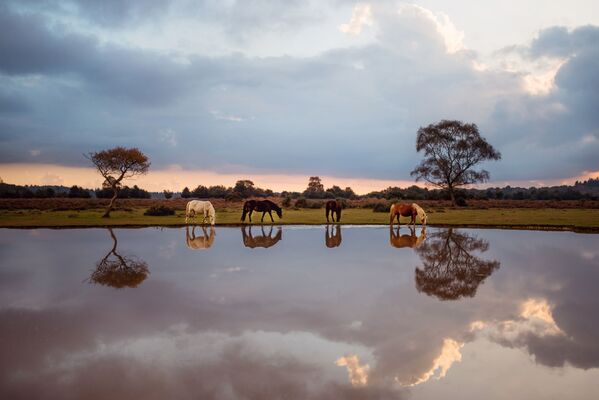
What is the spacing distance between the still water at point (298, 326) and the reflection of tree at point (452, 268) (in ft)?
0.28

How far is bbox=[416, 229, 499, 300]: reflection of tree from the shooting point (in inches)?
413

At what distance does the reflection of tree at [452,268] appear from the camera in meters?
10.5

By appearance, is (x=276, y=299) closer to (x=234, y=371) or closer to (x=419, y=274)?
(x=234, y=371)

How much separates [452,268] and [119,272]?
11039 mm

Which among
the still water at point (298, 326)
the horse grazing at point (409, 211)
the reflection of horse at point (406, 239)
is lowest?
the still water at point (298, 326)

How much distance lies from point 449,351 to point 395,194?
77890 mm

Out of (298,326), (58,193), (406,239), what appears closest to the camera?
(298,326)

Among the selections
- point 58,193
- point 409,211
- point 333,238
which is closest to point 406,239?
point 333,238

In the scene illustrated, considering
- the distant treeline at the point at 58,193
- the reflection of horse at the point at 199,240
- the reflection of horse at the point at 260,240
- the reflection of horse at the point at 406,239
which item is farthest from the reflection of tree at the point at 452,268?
the distant treeline at the point at 58,193

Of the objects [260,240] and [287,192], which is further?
[287,192]

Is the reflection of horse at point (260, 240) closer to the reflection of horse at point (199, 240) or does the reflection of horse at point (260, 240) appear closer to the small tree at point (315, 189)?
the reflection of horse at point (199, 240)

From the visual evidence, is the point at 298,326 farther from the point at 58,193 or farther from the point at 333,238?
the point at 58,193

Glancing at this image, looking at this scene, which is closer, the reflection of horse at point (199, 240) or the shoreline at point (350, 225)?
the reflection of horse at point (199, 240)

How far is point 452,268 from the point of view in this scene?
43.5 ft
